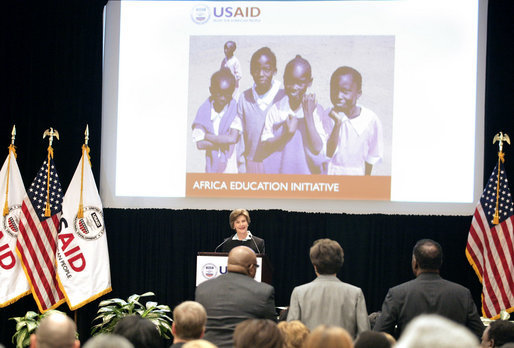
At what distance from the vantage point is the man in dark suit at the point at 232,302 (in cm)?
404

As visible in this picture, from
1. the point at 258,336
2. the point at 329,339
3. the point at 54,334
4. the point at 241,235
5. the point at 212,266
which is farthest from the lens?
the point at 241,235

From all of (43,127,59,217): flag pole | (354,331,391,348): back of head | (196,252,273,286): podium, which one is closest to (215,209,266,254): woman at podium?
(196,252,273,286): podium

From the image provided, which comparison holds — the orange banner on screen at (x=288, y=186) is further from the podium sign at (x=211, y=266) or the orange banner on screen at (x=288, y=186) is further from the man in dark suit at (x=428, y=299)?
the man in dark suit at (x=428, y=299)

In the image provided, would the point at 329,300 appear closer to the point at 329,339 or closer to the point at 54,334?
the point at 329,339

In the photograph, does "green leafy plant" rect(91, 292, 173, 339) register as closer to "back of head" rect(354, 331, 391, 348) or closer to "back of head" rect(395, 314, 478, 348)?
"back of head" rect(354, 331, 391, 348)

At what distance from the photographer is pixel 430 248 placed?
421 centimetres

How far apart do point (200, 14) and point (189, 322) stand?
4.89 meters

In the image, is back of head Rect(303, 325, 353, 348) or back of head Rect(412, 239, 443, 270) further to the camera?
back of head Rect(412, 239, 443, 270)

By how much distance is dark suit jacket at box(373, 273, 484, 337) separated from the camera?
4.22 metres

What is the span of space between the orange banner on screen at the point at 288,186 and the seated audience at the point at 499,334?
3.48 metres

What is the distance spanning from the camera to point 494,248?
22.7 feet

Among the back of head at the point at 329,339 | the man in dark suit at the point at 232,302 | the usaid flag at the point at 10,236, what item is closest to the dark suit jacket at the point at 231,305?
the man in dark suit at the point at 232,302

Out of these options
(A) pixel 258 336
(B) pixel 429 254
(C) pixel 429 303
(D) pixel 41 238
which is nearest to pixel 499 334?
(C) pixel 429 303

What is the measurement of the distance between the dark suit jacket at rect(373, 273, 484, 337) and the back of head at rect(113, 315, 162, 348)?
4.87 ft
